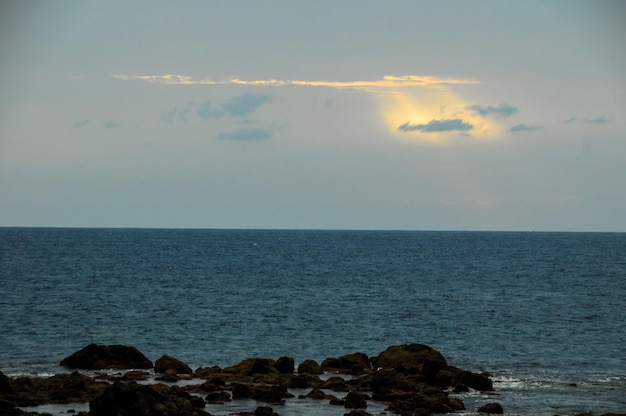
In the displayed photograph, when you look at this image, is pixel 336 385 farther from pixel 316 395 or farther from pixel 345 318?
pixel 345 318

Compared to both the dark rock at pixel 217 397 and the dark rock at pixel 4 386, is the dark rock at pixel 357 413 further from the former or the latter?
the dark rock at pixel 4 386

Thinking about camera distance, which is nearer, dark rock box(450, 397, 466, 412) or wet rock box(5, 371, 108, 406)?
wet rock box(5, 371, 108, 406)

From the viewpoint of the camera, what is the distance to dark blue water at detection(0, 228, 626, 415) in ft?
169

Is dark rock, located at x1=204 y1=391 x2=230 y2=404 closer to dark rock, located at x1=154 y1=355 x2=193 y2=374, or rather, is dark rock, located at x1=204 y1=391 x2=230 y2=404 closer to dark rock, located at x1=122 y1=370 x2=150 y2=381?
dark rock, located at x1=122 y1=370 x2=150 y2=381

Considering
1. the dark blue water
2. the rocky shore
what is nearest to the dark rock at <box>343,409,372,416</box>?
the rocky shore

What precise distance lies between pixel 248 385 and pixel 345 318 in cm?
3392

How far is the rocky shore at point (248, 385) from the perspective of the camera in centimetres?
3466

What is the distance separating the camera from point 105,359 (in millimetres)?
49781

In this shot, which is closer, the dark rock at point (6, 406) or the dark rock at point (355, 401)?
the dark rock at point (6, 406)

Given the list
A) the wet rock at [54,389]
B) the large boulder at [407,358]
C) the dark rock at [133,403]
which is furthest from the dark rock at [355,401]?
the wet rock at [54,389]

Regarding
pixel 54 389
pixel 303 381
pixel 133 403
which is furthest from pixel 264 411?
pixel 54 389

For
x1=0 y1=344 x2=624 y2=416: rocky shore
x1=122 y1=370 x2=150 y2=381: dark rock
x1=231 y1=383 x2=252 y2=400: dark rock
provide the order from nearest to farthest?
x1=0 y1=344 x2=624 y2=416: rocky shore < x1=231 y1=383 x2=252 y2=400: dark rock < x1=122 y1=370 x2=150 y2=381: dark rock

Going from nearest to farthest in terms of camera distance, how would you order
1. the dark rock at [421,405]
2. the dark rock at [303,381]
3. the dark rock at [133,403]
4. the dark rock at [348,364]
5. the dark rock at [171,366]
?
the dark rock at [133,403] < the dark rock at [421,405] < the dark rock at [303,381] < the dark rock at [171,366] < the dark rock at [348,364]

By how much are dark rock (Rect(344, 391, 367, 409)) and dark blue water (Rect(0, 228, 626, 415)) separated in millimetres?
5946
